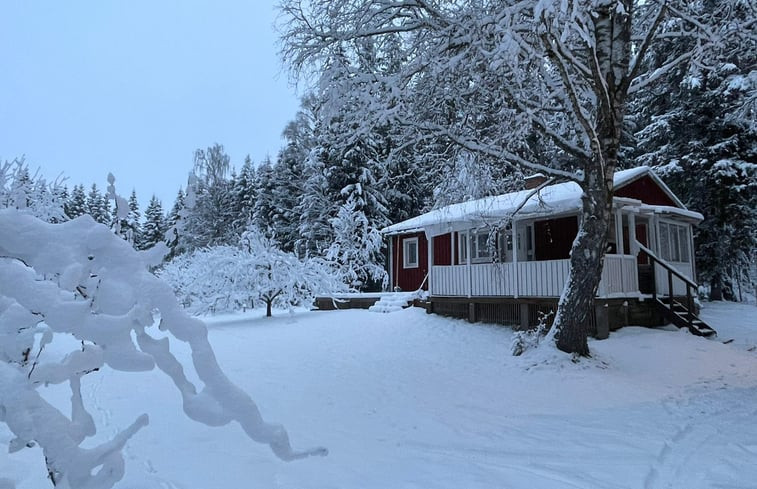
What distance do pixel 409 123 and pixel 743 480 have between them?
6.87 metres

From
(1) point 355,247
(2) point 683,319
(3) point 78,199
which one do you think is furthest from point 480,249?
(3) point 78,199

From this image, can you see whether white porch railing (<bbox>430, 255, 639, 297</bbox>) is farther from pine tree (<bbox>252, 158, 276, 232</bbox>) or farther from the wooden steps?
pine tree (<bbox>252, 158, 276, 232</bbox>)

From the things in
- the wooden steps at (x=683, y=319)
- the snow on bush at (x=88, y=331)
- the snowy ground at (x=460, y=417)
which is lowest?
the snowy ground at (x=460, y=417)

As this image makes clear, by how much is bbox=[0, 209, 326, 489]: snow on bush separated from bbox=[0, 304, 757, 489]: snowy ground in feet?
5.65

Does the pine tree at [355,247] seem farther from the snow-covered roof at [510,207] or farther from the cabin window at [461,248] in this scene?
the snow-covered roof at [510,207]

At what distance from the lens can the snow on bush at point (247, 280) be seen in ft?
50.1

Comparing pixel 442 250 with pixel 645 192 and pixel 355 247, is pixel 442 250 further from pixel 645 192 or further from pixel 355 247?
pixel 355 247

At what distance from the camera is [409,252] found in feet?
67.2

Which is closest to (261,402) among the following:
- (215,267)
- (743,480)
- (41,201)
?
(743,480)

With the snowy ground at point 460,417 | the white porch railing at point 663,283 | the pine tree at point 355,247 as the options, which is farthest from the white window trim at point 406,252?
the white porch railing at point 663,283

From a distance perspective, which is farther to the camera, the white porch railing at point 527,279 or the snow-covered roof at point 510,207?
the snow-covered roof at point 510,207

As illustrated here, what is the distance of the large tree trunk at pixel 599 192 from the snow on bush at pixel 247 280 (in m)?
9.24

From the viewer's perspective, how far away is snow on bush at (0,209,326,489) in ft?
5.83

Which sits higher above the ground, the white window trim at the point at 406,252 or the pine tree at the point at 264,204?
the pine tree at the point at 264,204
